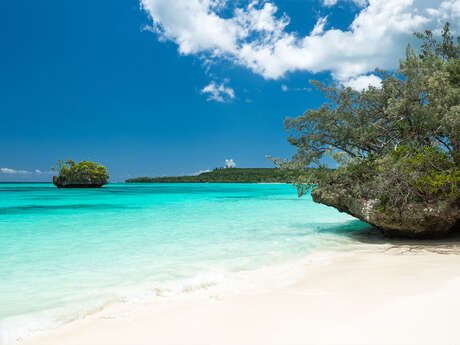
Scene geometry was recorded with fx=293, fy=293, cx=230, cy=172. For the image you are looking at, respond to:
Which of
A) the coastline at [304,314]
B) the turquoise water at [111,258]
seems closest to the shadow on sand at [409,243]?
the turquoise water at [111,258]

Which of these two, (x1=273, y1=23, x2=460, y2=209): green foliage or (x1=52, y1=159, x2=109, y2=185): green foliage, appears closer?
(x1=273, y1=23, x2=460, y2=209): green foliage

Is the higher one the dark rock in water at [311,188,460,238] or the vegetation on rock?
the vegetation on rock

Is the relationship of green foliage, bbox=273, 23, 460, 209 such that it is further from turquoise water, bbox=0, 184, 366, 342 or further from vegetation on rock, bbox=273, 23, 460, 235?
turquoise water, bbox=0, 184, 366, 342

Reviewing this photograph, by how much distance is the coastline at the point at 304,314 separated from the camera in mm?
2797

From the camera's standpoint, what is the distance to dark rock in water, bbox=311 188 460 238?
6.98 meters

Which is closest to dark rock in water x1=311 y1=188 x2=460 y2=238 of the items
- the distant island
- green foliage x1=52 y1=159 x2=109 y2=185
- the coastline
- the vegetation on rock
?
the vegetation on rock

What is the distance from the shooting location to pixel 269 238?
9.34 metres

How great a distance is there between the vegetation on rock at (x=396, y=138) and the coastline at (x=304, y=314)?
2.47 meters

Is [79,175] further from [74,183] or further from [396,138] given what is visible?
[396,138]

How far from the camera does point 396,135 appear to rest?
28.8 feet

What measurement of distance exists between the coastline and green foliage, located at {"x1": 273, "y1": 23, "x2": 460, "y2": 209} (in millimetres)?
2519

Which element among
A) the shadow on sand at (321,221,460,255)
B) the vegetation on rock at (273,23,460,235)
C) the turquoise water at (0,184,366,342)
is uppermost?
the vegetation on rock at (273,23,460,235)

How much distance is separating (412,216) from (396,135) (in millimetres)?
2806

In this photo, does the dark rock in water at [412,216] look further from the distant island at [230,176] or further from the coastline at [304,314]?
the distant island at [230,176]
